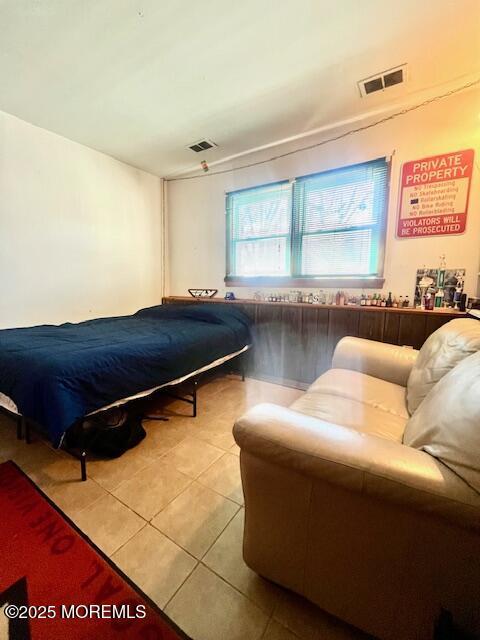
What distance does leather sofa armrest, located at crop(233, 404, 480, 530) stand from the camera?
67 cm

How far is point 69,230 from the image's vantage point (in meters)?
3.01

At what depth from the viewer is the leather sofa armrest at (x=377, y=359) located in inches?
73.1

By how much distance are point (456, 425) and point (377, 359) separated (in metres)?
1.24

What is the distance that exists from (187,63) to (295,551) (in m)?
2.81

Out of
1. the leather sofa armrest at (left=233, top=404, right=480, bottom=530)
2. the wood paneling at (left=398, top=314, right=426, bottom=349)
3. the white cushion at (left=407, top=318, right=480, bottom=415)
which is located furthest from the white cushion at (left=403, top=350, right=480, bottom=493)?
the wood paneling at (left=398, top=314, right=426, bottom=349)

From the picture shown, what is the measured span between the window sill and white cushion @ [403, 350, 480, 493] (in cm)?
174

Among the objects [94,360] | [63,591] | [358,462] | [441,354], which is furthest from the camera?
[94,360]

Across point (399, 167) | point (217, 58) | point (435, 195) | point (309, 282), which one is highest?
point (217, 58)

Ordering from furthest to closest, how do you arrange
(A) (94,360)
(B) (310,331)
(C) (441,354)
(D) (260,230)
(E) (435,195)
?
(D) (260,230) → (B) (310,331) → (E) (435,195) → (A) (94,360) → (C) (441,354)

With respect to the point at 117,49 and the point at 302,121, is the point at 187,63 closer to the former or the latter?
the point at 117,49

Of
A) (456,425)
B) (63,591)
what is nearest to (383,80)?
(456,425)

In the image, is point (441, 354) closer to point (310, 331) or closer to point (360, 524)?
point (360, 524)

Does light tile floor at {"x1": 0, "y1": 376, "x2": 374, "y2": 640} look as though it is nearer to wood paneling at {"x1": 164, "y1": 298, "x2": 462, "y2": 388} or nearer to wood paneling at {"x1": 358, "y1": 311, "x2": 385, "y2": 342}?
wood paneling at {"x1": 164, "y1": 298, "x2": 462, "y2": 388}

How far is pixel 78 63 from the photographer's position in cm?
191
